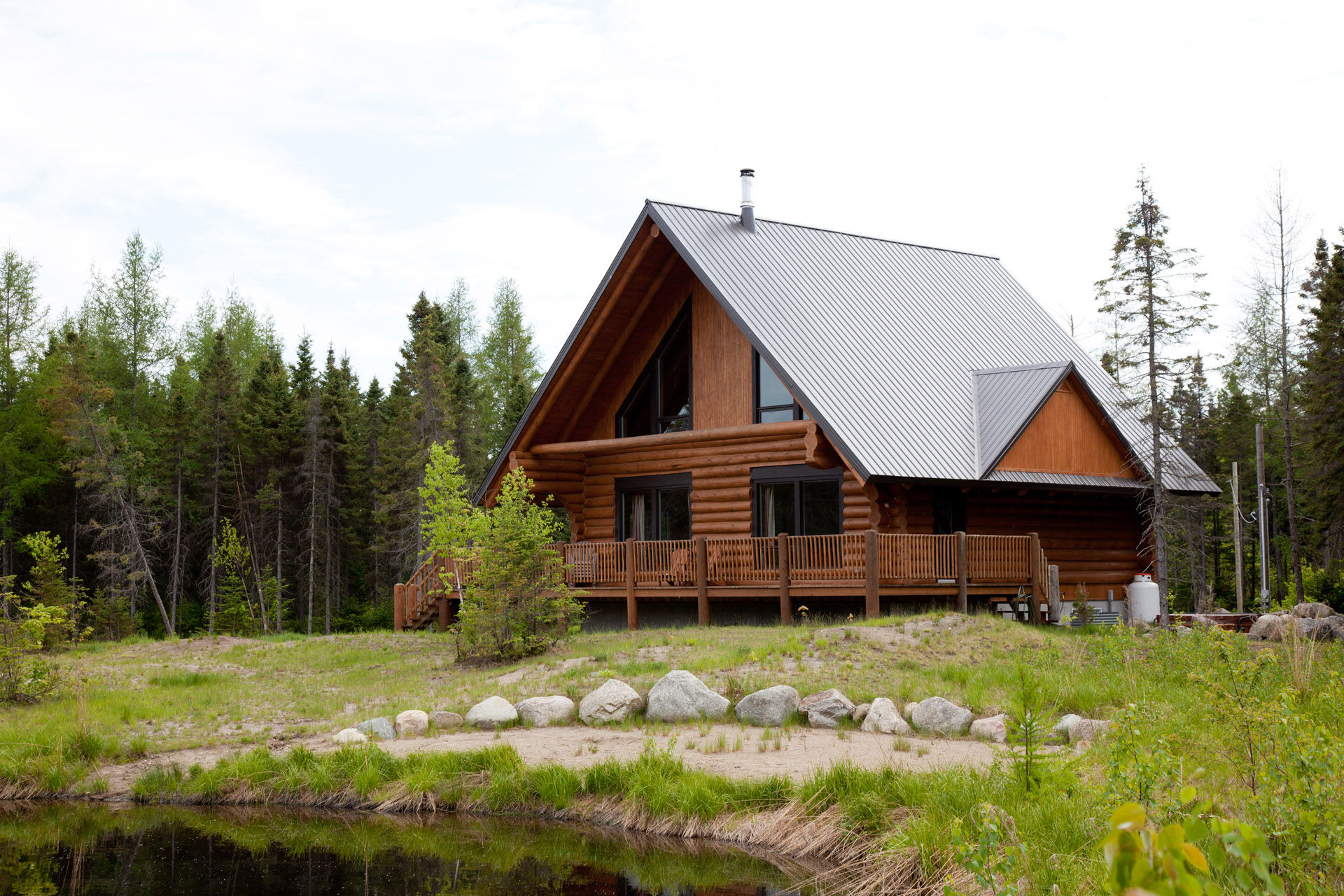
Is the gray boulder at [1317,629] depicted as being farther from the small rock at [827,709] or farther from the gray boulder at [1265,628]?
the small rock at [827,709]

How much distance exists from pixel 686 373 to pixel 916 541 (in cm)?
734

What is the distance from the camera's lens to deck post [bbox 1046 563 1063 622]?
21.4 m

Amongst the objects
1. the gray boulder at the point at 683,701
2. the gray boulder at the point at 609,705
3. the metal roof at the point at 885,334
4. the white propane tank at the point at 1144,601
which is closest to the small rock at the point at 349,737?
the gray boulder at the point at 609,705

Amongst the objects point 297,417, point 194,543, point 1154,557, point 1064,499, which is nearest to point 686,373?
point 1064,499

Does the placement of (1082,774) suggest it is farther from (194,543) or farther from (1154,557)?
(194,543)

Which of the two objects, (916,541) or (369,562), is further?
(369,562)

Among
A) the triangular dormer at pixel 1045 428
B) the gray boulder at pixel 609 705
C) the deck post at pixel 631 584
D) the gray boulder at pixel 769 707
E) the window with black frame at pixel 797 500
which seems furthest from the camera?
the deck post at pixel 631 584

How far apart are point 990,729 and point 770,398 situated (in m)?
12.4

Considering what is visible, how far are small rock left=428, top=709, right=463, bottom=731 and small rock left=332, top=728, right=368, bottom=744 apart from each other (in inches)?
36.0

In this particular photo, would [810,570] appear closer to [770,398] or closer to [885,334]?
[770,398]

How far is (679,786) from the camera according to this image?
1041 cm

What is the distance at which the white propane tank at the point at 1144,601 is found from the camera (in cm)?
2466

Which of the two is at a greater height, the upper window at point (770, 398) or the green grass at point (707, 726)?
the upper window at point (770, 398)

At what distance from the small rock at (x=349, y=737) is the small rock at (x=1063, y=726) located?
7.36 meters
